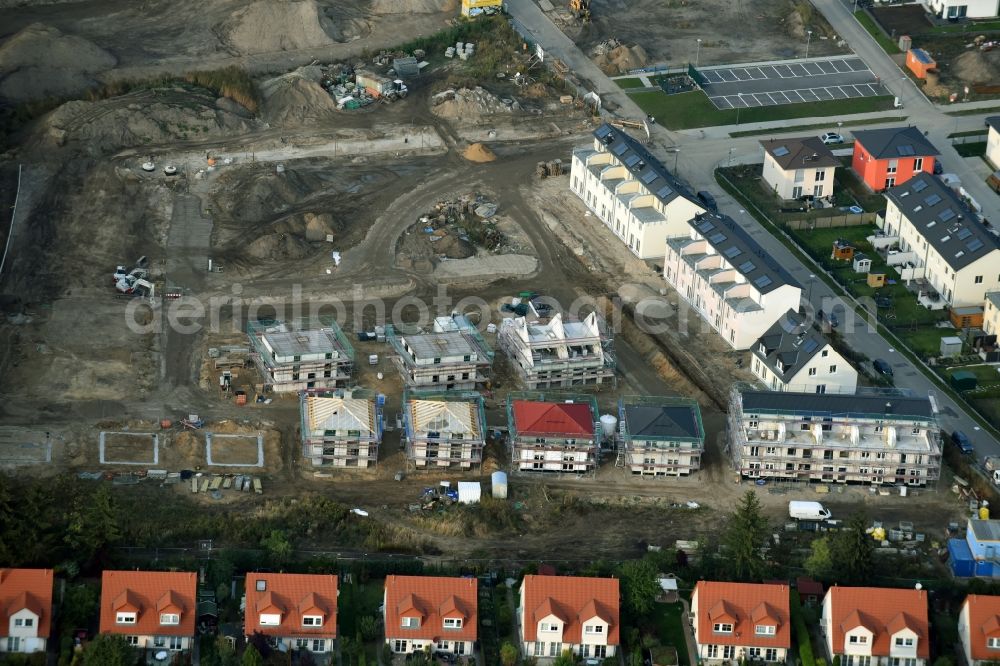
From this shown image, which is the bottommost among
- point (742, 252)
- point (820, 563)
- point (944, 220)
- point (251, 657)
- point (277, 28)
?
point (251, 657)

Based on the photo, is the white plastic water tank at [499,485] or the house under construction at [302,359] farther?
the house under construction at [302,359]

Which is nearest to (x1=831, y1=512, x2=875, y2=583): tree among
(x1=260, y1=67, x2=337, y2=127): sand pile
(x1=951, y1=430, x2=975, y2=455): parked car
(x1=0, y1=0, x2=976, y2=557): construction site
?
(x1=0, y1=0, x2=976, y2=557): construction site

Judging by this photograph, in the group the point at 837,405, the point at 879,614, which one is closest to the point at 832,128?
the point at 837,405

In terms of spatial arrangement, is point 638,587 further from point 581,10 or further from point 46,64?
point 581,10

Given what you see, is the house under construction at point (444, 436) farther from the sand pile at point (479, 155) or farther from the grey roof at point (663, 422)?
the sand pile at point (479, 155)

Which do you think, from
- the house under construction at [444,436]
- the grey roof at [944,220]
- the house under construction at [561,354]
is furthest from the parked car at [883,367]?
the house under construction at [444,436]
